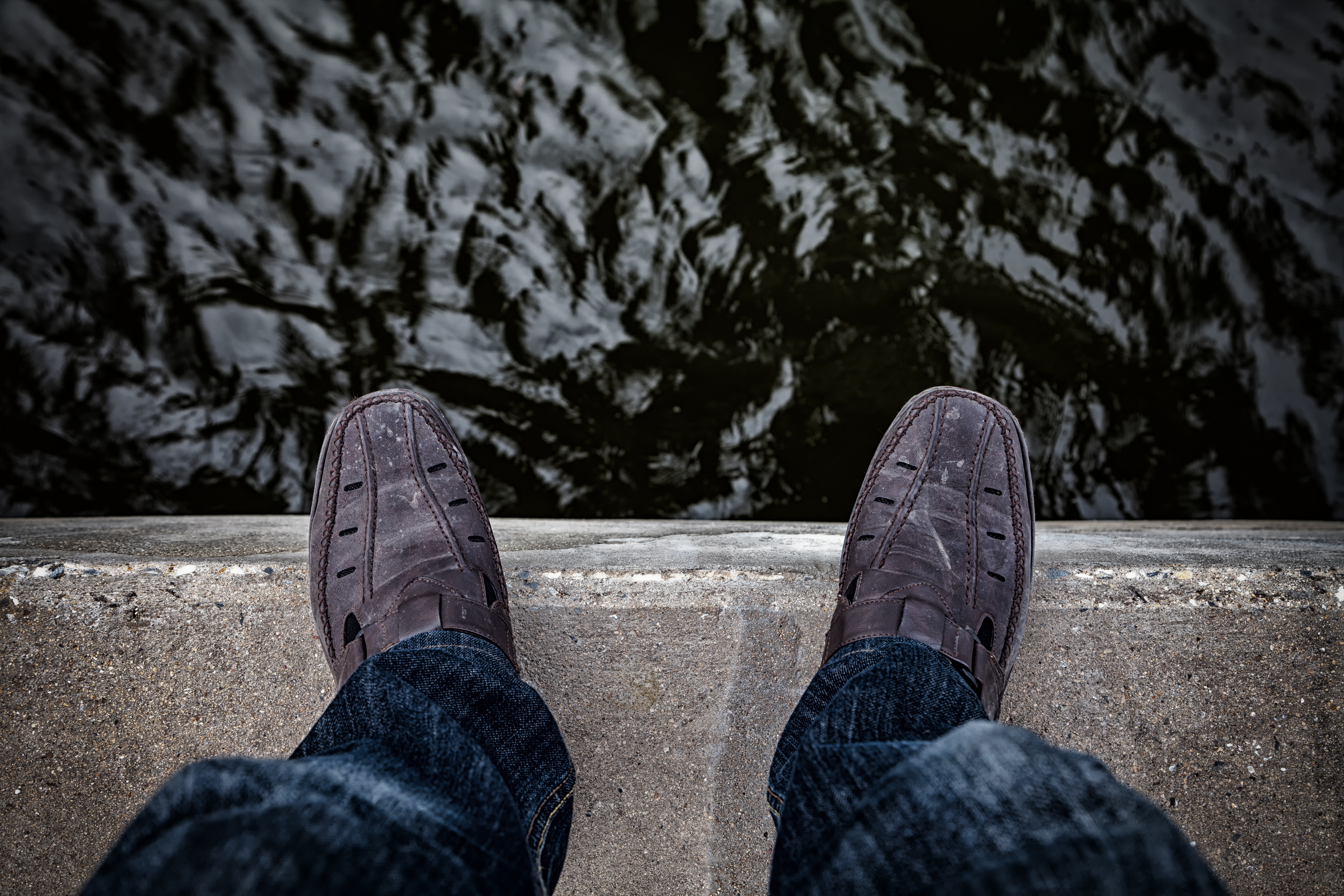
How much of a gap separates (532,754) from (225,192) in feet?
6.20

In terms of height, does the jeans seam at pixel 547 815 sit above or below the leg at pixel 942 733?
below

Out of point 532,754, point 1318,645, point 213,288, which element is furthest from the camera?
point 213,288

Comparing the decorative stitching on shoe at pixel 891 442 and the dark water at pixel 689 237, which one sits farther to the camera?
the dark water at pixel 689 237

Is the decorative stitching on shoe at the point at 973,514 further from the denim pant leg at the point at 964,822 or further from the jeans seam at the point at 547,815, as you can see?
the jeans seam at the point at 547,815

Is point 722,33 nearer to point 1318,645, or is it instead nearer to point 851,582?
point 851,582

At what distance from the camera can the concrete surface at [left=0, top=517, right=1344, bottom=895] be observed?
3.27 ft

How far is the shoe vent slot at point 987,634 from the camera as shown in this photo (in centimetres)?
104

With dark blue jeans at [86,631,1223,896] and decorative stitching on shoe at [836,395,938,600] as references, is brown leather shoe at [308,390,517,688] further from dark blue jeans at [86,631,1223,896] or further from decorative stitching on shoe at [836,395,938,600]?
decorative stitching on shoe at [836,395,938,600]

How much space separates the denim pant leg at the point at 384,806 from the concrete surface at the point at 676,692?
0.22 meters

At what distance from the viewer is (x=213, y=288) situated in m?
1.78

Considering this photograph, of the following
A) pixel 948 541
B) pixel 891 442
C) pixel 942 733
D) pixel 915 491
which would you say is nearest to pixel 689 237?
pixel 891 442

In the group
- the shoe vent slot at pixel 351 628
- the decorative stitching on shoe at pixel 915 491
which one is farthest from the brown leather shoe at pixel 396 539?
the decorative stitching on shoe at pixel 915 491

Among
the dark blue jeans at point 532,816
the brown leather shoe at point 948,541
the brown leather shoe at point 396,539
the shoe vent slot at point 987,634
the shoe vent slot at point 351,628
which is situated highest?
the dark blue jeans at point 532,816

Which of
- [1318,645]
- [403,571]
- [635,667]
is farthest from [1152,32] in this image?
[403,571]
